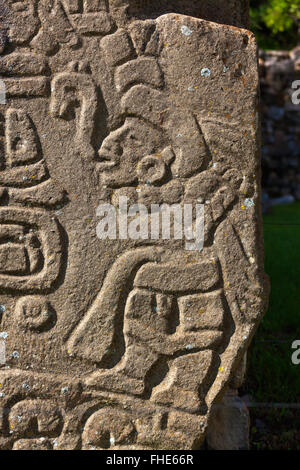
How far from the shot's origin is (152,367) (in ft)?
5.59

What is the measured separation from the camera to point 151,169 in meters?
1.69

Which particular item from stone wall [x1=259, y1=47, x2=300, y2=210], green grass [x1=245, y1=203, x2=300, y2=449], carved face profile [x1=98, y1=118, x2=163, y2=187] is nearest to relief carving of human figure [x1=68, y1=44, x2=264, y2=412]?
carved face profile [x1=98, y1=118, x2=163, y2=187]

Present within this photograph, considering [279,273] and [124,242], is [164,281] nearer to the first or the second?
[124,242]

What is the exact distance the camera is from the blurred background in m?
2.38

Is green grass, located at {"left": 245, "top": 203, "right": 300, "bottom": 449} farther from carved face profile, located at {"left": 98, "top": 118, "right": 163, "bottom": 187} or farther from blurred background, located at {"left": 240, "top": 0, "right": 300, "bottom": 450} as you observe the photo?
carved face profile, located at {"left": 98, "top": 118, "right": 163, "bottom": 187}

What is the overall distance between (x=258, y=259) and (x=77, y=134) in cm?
71

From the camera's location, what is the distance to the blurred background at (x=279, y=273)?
7.79ft

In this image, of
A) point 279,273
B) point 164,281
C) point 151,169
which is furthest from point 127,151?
point 279,273

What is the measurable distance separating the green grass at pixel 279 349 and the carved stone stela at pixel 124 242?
77 centimetres

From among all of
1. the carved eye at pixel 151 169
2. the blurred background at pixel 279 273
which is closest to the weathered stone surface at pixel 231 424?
the blurred background at pixel 279 273

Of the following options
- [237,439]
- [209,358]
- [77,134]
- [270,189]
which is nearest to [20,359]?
[209,358]

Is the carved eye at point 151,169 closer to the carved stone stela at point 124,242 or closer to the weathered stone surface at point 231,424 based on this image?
the carved stone stela at point 124,242

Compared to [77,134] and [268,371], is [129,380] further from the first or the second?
[268,371]

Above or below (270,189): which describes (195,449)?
below
